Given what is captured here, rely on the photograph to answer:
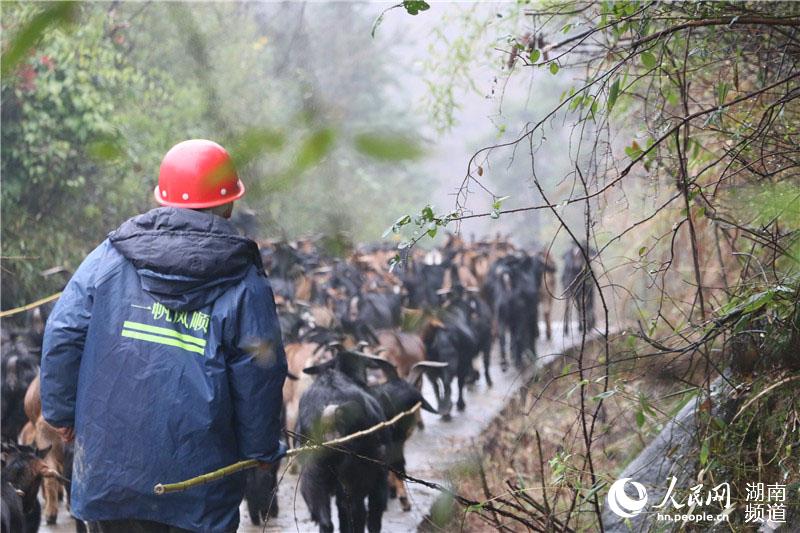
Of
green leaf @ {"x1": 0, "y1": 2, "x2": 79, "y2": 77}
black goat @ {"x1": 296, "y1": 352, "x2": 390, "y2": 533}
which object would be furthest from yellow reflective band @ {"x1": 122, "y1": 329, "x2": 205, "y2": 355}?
green leaf @ {"x1": 0, "y1": 2, "x2": 79, "y2": 77}

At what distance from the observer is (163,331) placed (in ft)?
10.9

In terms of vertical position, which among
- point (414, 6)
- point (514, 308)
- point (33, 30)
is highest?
point (514, 308)

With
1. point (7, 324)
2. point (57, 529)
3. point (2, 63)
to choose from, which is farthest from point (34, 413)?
point (2, 63)

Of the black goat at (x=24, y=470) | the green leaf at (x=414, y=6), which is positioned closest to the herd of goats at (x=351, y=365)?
the black goat at (x=24, y=470)

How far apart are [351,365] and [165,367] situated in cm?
274

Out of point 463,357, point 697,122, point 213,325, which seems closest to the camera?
point 213,325

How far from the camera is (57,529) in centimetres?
670

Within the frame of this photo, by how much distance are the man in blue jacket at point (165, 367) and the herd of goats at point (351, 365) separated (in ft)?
0.93

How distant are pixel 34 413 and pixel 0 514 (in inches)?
73.8

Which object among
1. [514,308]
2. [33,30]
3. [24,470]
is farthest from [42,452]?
[514,308]

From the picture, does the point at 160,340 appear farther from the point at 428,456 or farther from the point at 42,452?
the point at 428,456

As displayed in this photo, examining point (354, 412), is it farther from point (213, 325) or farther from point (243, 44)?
point (243, 44)

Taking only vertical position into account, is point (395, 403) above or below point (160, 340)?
below

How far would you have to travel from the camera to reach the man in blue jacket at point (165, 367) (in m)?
3.27
